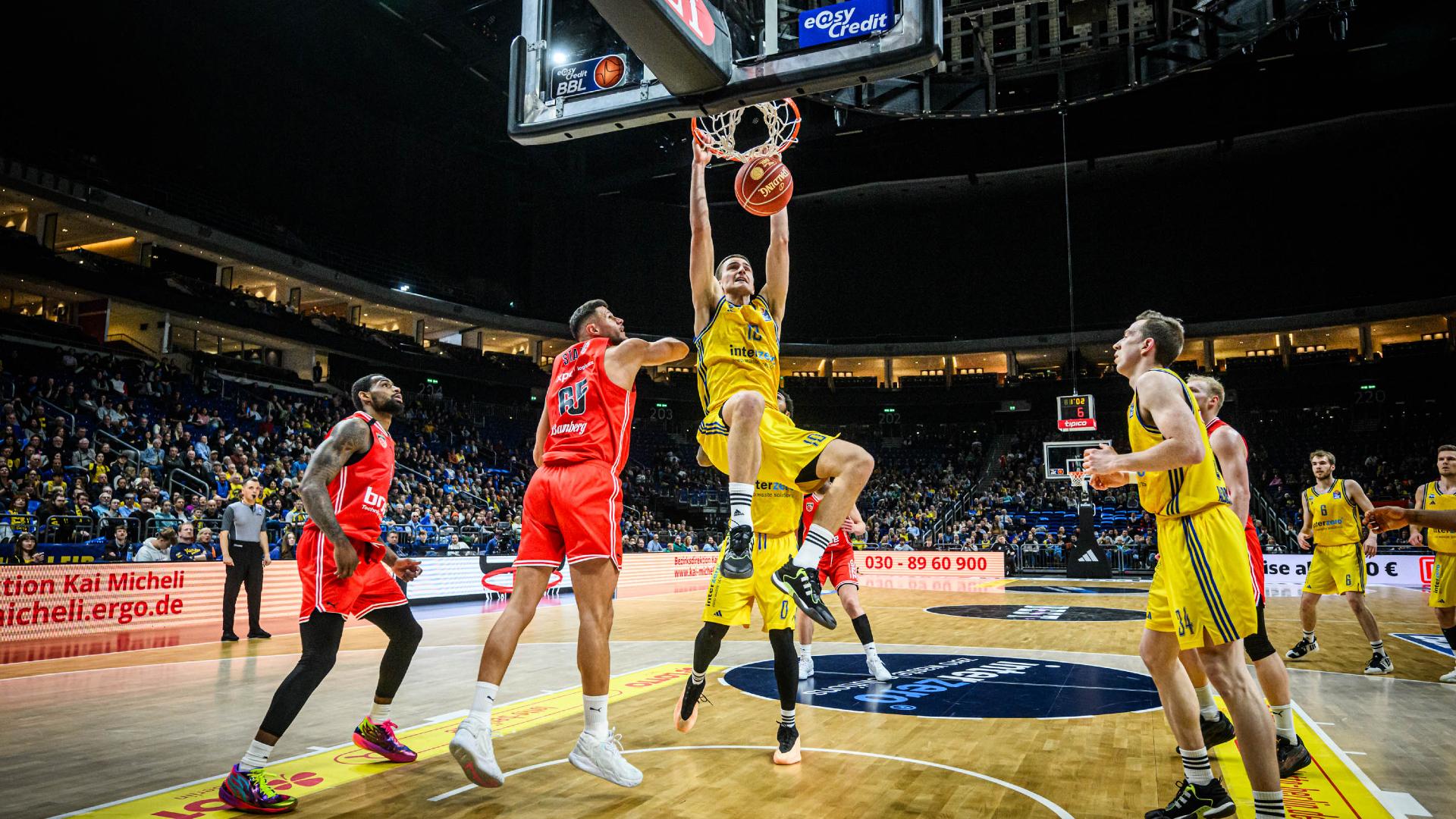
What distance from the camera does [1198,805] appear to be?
3.60m

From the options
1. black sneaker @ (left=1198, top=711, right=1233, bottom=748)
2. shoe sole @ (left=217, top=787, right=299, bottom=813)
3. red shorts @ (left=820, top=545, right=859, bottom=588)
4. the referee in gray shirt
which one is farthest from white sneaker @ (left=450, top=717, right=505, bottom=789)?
the referee in gray shirt

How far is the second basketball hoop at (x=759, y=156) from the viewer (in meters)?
5.41

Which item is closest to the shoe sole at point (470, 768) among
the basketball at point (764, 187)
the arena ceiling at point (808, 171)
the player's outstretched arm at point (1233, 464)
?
the basketball at point (764, 187)

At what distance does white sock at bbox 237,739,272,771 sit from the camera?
3.75 m

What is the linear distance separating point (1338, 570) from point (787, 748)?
6418 mm

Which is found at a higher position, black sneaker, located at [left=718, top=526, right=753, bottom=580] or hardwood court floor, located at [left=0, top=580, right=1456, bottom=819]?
black sneaker, located at [left=718, top=526, right=753, bottom=580]

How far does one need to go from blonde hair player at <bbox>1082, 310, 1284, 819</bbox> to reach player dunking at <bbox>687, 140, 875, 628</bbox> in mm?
1416

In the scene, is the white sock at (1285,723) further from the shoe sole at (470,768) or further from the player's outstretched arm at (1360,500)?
the player's outstretched arm at (1360,500)

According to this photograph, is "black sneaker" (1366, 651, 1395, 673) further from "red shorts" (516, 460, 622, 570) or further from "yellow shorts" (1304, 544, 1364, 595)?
"red shorts" (516, 460, 622, 570)

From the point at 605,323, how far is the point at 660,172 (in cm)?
2597

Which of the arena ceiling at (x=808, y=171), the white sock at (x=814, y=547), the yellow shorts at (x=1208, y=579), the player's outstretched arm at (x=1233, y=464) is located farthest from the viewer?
the arena ceiling at (x=808, y=171)

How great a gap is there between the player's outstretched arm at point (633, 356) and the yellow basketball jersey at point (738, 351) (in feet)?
2.23

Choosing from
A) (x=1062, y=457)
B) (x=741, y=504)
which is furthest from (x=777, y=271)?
(x=1062, y=457)

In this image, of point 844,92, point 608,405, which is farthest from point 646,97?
point 844,92
